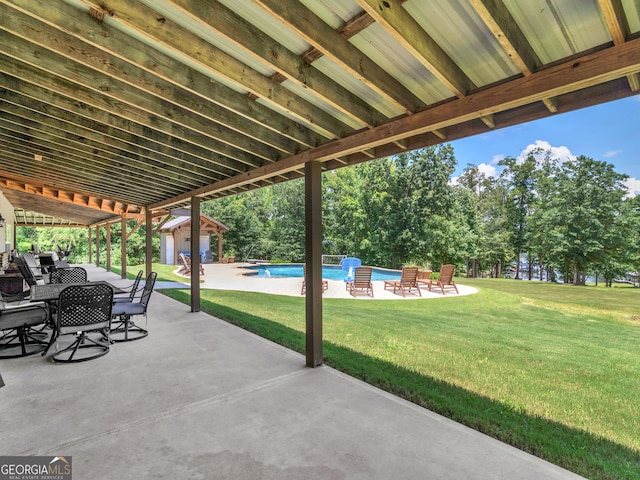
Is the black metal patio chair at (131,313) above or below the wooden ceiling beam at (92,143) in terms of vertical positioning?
below

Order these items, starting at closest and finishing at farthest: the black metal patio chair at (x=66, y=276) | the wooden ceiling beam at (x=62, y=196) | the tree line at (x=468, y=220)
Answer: the black metal patio chair at (x=66, y=276) → the wooden ceiling beam at (x=62, y=196) → the tree line at (x=468, y=220)

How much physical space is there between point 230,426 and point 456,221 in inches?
832

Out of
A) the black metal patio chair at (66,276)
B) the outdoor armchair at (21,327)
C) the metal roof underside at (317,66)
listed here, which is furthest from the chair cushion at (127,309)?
the metal roof underside at (317,66)

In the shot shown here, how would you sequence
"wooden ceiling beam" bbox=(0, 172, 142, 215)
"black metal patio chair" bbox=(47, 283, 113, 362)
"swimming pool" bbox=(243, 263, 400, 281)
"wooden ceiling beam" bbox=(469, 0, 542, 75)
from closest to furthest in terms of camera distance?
"wooden ceiling beam" bbox=(469, 0, 542, 75), "black metal patio chair" bbox=(47, 283, 113, 362), "wooden ceiling beam" bbox=(0, 172, 142, 215), "swimming pool" bbox=(243, 263, 400, 281)

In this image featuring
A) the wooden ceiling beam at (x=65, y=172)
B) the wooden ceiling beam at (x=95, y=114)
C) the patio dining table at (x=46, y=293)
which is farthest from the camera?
the wooden ceiling beam at (x=65, y=172)

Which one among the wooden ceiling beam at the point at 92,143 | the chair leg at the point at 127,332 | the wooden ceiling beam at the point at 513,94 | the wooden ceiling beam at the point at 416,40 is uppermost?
the wooden ceiling beam at the point at 92,143

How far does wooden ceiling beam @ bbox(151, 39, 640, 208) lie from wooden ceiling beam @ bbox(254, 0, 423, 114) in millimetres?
215

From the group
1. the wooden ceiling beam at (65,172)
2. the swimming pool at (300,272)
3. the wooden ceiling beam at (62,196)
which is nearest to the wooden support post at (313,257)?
the wooden ceiling beam at (65,172)

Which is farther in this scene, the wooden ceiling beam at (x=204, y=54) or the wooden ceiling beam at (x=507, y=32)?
the wooden ceiling beam at (x=204, y=54)

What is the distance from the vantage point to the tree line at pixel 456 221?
1878 centimetres

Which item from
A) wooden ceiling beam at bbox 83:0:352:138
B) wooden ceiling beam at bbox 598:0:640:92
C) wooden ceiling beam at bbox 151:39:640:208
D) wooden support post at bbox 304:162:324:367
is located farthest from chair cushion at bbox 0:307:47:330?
wooden ceiling beam at bbox 598:0:640:92

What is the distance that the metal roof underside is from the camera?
1.82 metres

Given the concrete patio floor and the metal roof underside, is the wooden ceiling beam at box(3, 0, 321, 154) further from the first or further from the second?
the concrete patio floor

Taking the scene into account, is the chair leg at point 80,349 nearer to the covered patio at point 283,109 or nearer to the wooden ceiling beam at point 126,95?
the covered patio at point 283,109
